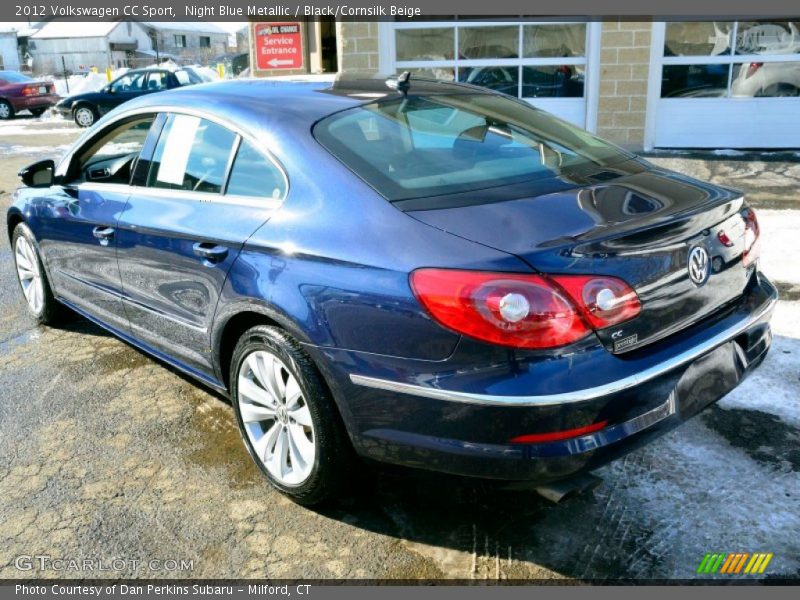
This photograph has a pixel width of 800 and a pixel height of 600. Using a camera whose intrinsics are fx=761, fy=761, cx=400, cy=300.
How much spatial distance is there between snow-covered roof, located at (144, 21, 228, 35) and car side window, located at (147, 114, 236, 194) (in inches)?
2349

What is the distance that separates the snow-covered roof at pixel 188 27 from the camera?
5943 centimetres

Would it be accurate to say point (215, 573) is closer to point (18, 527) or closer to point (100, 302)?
point (18, 527)

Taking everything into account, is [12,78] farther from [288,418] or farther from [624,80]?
[288,418]

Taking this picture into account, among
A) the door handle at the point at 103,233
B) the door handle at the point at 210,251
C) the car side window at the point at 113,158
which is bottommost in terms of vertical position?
the door handle at the point at 103,233

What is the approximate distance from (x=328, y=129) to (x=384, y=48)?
8.86m

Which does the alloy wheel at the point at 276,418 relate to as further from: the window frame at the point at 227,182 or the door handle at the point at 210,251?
the window frame at the point at 227,182

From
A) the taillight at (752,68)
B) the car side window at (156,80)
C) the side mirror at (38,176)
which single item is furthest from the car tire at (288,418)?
the car side window at (156,80)

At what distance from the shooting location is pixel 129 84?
19.1 metres

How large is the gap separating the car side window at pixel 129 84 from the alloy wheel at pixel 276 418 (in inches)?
693

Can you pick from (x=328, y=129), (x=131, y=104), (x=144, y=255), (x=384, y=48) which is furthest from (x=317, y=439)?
(x=384, y=48)

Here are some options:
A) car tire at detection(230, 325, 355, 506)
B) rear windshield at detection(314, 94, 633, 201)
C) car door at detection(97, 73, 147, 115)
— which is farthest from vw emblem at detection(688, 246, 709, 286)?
car door at detection(97, 73, 147, 115)

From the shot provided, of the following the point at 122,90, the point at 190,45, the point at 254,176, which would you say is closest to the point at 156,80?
the point at 122,90

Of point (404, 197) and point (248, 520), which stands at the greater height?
point (404, 197)

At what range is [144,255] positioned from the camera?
3.62 m
